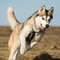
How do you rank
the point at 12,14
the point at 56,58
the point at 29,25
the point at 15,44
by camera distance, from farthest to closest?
the point at 56,58 < the point at 12,14 < the point at 15,44 < the point at 29,25

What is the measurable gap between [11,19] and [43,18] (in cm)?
181

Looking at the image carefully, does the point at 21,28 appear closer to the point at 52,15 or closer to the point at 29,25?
the point at 29,25

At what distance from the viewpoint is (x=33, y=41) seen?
16.7 ft

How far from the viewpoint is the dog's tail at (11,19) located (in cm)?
584

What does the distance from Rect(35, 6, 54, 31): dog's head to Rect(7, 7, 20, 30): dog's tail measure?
147 cm

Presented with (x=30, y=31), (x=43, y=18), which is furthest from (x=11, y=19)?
(x=43, y=18)

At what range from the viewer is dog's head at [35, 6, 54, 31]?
442cm

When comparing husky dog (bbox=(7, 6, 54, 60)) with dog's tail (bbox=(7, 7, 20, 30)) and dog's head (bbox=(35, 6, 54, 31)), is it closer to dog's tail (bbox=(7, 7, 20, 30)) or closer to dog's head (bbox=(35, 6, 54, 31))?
dog's head (bbox=(35, 6, 54, 31))

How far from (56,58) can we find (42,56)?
71cm

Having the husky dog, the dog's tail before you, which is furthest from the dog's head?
the dog's tail

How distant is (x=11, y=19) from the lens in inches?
231

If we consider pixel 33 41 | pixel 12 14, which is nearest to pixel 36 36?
pixel 33 41

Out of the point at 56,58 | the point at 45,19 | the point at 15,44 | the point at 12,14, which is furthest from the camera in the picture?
the point at 56,58

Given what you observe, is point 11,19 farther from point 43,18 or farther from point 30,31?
point 43,18
